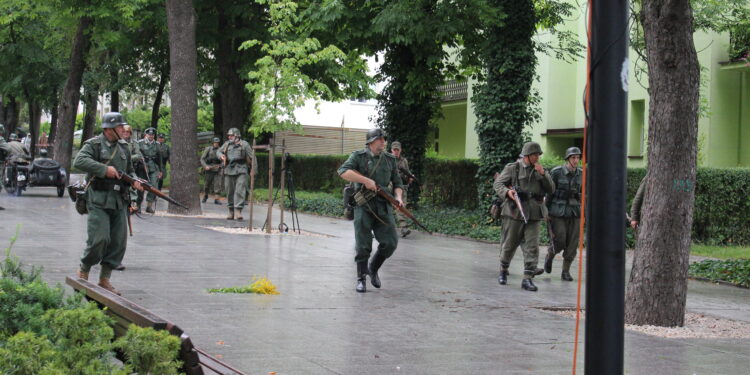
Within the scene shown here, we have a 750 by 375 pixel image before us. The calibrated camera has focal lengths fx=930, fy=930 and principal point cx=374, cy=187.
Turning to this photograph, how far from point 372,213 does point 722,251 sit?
9648mm

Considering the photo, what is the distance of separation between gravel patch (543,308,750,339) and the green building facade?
10628 millimetres

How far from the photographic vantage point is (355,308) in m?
9.47

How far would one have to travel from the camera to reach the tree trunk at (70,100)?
3014 centimetres

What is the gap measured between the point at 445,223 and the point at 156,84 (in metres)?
22.7

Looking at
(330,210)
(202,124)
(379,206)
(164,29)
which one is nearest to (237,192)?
(330,210)

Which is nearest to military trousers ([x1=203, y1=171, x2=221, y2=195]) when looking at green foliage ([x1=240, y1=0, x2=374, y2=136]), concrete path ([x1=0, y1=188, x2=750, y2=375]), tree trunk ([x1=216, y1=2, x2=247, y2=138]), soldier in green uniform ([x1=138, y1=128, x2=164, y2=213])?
tree trunk ([x1=216, y1=2, x2=247, y2=138])

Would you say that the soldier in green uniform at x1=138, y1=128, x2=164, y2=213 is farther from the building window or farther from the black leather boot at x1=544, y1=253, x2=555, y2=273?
the building window

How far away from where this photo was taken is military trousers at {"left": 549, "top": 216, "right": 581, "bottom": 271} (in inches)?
518

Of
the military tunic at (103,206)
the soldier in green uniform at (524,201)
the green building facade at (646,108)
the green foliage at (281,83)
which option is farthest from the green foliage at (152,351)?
the green building facade at (646,108)

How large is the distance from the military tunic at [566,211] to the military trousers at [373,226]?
3.03 m

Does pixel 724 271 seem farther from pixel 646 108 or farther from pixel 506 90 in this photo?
pixel 646 108

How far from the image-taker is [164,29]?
101ft

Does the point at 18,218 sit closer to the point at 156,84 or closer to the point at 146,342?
the point at 146,342

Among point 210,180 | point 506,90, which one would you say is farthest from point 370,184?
point 210,180
